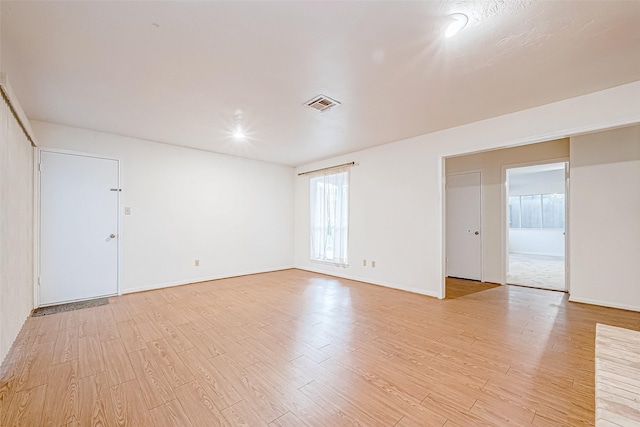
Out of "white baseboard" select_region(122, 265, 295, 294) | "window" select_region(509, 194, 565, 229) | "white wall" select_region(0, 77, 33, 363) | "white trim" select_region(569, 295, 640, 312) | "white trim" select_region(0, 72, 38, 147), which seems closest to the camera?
"white trim" select_region(0, 72, 38, 147)

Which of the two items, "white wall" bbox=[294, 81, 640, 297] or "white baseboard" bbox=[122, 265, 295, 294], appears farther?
"white baseboard" bbox=[122, 265, 295, 294]

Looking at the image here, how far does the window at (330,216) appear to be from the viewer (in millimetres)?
5441

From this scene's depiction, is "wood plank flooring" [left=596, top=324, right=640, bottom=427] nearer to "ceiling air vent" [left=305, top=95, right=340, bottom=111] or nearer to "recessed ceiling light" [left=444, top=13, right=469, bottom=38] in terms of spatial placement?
"recessed ceiling light" [left=444, top=13, right=469, bottom=38]

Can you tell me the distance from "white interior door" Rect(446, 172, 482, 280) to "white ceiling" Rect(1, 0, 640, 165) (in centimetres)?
220

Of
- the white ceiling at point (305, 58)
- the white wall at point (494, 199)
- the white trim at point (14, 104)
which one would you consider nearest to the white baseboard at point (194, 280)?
the white trim at point (14, 104)

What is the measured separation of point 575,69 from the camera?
233 centimetres

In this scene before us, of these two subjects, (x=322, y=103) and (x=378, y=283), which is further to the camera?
(x=378, y=283)

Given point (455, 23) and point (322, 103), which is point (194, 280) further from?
point (455, 23)

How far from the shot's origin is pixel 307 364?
7.09 ft

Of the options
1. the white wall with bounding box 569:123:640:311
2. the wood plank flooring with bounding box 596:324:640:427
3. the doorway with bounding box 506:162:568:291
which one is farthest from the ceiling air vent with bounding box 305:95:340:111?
the doorway with bounding box 506:162:568:291

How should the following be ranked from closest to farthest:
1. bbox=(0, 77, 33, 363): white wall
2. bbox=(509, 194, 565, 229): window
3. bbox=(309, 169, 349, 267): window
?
bbox=(0, 77, 33, 363): white wall
bbox=(309, 169, 349, 267): window
bbox=(509, 194, 565, 229): window

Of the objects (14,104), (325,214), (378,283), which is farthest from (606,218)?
(14,104)

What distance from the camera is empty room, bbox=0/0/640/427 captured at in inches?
67.8

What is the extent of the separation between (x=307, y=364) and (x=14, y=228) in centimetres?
309
